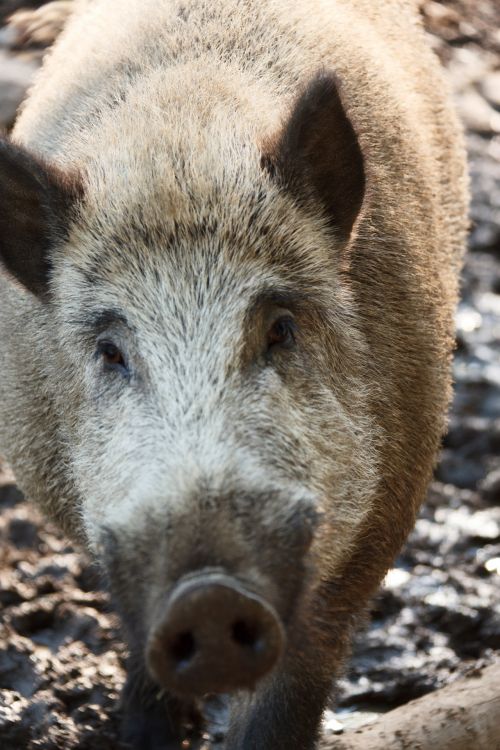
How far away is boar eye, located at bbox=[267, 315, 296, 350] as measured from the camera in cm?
346

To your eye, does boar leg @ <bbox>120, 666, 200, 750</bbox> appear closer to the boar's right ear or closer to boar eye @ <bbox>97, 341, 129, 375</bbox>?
boar eye @ <bbox>97, 341, 129, 375</bbox>

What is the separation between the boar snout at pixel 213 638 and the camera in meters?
2.66

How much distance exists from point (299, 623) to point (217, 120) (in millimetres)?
1452

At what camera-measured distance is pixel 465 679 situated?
4125 mm

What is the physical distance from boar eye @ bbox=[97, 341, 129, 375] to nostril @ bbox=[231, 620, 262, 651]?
0.94 meters

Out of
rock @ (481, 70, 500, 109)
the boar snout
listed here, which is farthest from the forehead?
rock @ (481, 70, 500, 109)

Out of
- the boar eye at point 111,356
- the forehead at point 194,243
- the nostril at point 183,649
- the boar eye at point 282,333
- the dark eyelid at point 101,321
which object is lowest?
the nostril at point 183,649

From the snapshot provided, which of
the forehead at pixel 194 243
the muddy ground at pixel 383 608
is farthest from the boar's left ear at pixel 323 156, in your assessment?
the muddy ground at pixel 383 608

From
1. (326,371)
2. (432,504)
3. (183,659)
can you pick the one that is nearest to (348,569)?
(326,371)

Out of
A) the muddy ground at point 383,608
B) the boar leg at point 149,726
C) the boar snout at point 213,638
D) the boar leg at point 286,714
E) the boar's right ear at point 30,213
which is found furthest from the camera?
the muddy ground at point 383,608

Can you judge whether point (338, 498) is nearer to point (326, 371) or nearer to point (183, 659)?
point (326, 371)

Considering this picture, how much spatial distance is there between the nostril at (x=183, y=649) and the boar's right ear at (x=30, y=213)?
1362 millimetres

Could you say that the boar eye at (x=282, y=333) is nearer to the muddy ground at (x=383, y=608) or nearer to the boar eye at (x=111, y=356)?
the boar eye at (x=111, y=356)

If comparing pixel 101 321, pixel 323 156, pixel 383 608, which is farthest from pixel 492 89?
pixel 101 321
